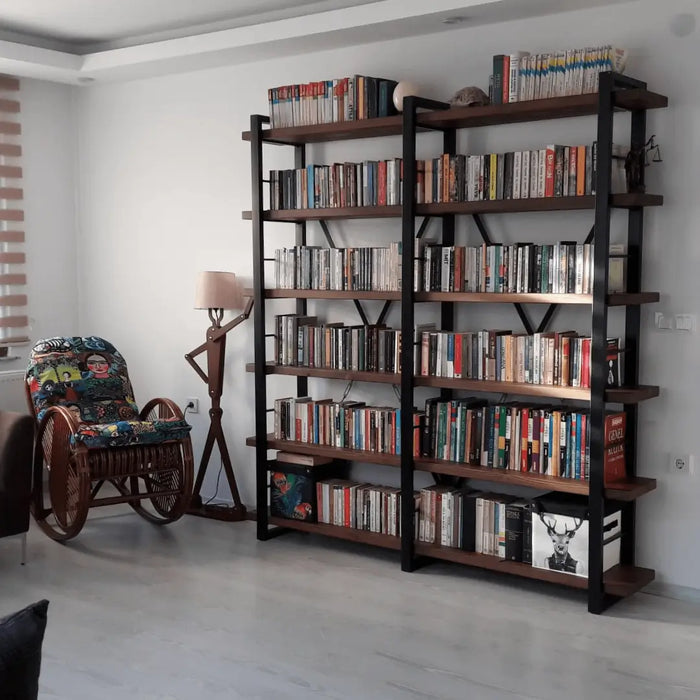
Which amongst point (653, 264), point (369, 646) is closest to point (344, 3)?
point (653, 264)

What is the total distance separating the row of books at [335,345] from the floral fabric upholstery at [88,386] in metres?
0.69

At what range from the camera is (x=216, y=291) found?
5.19 m

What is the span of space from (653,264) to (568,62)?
0.91 m

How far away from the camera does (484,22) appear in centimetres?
439

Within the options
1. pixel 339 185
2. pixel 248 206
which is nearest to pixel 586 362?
pixel 339 185

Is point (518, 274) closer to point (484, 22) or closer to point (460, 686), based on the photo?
point (484, 22)

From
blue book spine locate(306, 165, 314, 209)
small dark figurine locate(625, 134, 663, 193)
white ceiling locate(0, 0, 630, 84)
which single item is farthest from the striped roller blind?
small dark figurine locate(625, 134, 663, 193)

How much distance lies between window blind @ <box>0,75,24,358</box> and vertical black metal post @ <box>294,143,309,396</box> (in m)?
1.93

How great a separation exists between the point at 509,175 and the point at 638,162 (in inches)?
20.7

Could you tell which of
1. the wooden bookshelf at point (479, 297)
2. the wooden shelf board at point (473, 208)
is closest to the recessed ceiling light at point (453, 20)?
the wooden shelf board at point (473, 208)

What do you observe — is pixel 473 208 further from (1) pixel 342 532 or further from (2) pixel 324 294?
(1) pixel 342 532

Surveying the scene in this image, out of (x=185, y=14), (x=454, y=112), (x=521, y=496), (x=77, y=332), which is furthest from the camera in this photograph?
(x=77, y=332)

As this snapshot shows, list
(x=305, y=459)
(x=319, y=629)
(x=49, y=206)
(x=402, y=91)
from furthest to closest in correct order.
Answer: (x=49, y=206)
(x=305, y=459)
(x=402, y=91)
(x=319, y=629)

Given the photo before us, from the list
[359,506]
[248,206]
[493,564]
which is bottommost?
[493,564]
